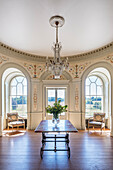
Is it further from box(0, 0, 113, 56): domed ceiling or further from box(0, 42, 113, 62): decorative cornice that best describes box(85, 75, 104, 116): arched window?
box(0, 0, 113, 56): domed ceiling

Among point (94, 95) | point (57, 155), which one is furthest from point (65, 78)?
point (57, 155)

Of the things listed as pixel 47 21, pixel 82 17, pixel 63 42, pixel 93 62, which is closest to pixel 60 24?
pixel 47 21

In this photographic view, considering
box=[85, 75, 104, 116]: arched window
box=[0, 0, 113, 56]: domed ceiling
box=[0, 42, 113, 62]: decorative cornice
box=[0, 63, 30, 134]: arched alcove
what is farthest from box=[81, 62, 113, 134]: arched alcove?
box=[0, 63, 30, 134]: arched alcove

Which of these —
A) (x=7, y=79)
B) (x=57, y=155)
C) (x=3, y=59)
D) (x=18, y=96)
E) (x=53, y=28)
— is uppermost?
(x=53, y=28)

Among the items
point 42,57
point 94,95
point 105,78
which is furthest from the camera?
point 94,95

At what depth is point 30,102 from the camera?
623cm

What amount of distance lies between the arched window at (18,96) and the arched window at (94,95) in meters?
3.86

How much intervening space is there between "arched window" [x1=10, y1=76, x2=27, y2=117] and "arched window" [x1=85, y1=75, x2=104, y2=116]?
3.86 metres

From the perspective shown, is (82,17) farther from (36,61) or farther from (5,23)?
(36,61)

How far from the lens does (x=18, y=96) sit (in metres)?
7.16

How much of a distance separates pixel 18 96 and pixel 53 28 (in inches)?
190

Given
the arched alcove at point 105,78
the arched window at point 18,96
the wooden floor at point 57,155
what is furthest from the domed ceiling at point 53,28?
the wooden floor at point 57,155

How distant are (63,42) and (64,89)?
2762 mm

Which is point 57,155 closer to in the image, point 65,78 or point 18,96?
point 65,78
